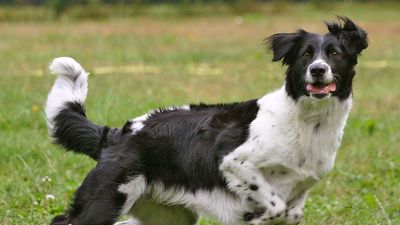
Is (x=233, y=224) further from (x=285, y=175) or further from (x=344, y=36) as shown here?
(x=344, y=36)

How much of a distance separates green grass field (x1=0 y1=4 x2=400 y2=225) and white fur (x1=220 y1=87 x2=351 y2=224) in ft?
3.71

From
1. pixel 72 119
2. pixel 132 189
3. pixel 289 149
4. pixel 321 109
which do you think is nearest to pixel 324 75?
pixel 321 109

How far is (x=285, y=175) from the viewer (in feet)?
17.7

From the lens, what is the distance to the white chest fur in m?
5.36

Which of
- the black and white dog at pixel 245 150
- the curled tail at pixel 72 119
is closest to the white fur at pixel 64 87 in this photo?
the curled tail at pixel 72 119

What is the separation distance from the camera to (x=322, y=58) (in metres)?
5.28

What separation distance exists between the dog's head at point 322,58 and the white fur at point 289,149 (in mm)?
100

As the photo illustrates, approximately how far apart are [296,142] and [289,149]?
7 cm

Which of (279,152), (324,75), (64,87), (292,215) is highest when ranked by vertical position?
(324,75)

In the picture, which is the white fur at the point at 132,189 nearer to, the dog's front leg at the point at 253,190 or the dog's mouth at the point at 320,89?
the dog's front leg at the point at 253,190

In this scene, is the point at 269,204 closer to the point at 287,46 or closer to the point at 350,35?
the point at 287,46

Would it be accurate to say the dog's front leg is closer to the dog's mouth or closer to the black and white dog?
the black and white dog

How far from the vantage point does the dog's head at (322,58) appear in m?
5.25

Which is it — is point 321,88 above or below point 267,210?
above
